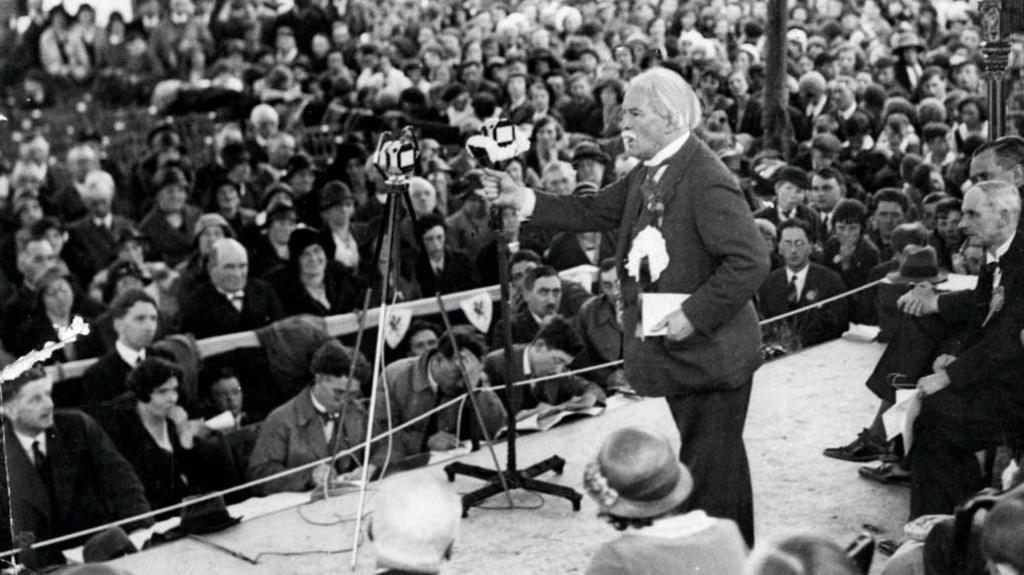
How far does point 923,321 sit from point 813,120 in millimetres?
8243

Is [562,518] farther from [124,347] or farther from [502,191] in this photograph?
[124,347]

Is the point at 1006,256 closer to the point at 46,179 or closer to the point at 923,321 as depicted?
the point at 923,321

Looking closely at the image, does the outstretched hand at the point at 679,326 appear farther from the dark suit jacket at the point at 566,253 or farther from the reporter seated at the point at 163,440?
the dark suit jacket at the point at 566,253

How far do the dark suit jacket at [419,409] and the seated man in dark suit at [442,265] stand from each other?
6.89 ft

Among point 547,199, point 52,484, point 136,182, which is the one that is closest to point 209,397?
point 52,484

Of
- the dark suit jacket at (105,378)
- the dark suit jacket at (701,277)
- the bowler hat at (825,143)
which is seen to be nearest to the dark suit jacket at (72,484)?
the dark suit jacket at (105,378)

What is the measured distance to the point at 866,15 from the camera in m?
20.1

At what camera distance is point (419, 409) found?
6648mm

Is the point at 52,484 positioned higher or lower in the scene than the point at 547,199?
lower

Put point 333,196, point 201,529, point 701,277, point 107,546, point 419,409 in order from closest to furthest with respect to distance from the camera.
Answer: point 701,277
point 107,546
point 201,529
point 419,409
point 333,196

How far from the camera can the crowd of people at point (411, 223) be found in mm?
5703

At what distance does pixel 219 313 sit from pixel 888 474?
3.81m

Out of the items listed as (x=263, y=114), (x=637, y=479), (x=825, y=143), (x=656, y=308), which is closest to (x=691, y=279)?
(x=656, y=308)

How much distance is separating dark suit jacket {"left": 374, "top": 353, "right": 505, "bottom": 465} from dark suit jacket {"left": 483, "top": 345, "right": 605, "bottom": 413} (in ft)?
0.95
